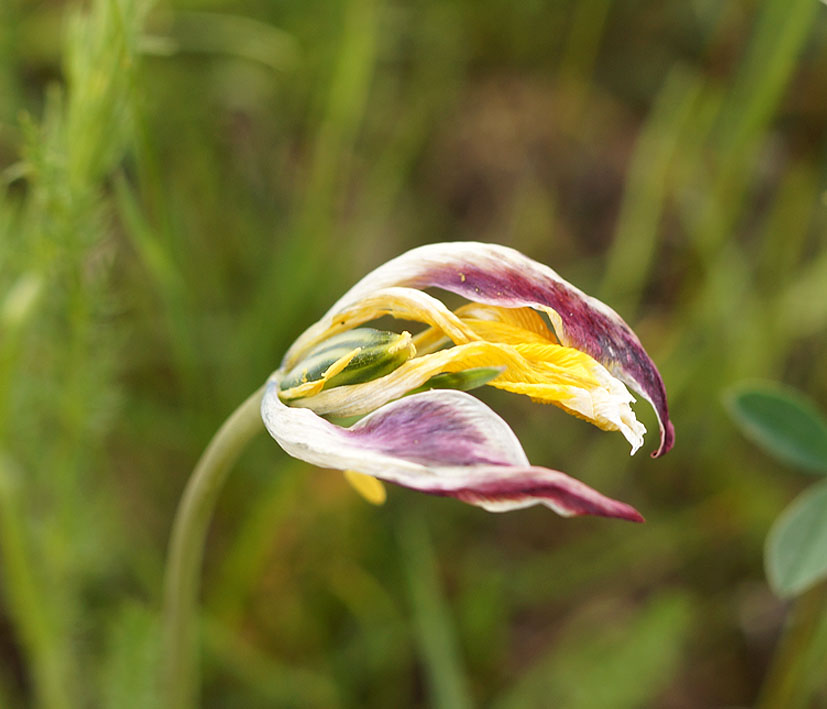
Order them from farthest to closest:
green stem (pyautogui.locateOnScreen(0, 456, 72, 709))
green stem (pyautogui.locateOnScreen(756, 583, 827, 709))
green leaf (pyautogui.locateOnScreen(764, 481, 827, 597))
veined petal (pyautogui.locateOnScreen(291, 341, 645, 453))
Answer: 1. green stem (pyautogui.locateOnScreen(756, 583, 827, 709))
2. green stem (pyautogui.locateOnScreen(0, 456, 72, 709))
3. green leaf (pyautogui.locateOnScreen(764, 481, 827, 597))
4. veined petal (pyautogui.locateOnScreen(291, 341, 645, 453))

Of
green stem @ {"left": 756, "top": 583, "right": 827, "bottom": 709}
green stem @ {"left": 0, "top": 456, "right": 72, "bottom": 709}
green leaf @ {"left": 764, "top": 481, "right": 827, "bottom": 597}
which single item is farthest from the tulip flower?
green stem @ {"left": 756, "top": 583, "right": 827, "bottom": 709}

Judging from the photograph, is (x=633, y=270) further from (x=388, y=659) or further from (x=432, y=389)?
(x=432, y=389)

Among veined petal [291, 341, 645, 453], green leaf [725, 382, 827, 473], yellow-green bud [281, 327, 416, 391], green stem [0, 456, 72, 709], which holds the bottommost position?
green stem [0, 456, 72, 709]

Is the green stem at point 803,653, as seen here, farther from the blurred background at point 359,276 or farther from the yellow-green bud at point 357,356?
the yellow-green bud at point 357,356

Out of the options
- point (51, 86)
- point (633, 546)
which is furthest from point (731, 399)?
point (51, 86)

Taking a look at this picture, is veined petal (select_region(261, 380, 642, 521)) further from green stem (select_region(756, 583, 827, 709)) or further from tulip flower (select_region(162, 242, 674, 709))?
green stem (select_region(756, 583, 827, 709))

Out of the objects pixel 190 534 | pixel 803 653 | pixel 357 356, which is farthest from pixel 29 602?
pixel 803 653
